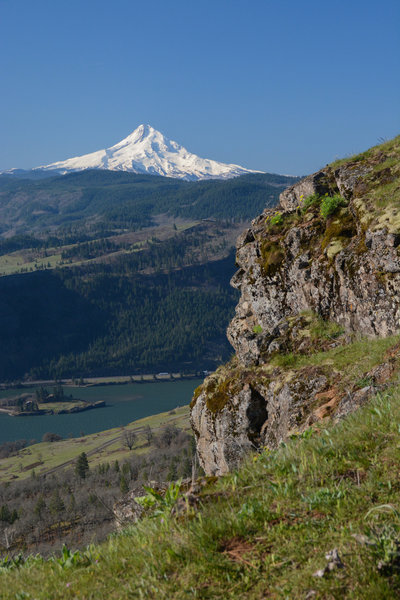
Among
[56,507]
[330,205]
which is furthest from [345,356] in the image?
[56,507]

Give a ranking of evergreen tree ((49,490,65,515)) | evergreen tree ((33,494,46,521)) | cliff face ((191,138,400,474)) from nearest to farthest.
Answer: cliff face ((191,138,400,474))
evergreen tree ((33,494,46,521))
evergreen tree ((49,490,65,515))

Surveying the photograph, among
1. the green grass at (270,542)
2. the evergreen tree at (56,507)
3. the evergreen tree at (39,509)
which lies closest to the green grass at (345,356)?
the green grass at (270,542)

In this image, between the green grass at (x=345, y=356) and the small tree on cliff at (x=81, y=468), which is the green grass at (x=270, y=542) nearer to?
the green grass at (x=345, y=356)

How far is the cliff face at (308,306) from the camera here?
770 inches

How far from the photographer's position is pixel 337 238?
78.4 feet

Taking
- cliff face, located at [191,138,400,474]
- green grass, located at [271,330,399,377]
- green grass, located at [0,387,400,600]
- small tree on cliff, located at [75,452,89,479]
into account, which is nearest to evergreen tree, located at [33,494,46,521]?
small tree on cliff, located at [75,452,89,479]

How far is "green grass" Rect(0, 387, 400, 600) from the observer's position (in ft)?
15.1

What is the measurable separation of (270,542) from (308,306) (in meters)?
20.1

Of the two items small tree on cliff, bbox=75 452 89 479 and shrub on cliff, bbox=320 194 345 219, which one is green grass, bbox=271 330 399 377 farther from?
small tree on cliff, bbox=75 452 89 479

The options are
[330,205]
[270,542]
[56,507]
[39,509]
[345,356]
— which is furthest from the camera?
[56,507]

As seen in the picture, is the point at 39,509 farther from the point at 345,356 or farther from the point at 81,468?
the point at 345,356

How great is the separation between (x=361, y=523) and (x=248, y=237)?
1043 inches

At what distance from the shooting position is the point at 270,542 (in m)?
5.22

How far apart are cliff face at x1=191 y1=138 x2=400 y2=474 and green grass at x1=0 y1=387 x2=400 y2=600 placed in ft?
29.1
